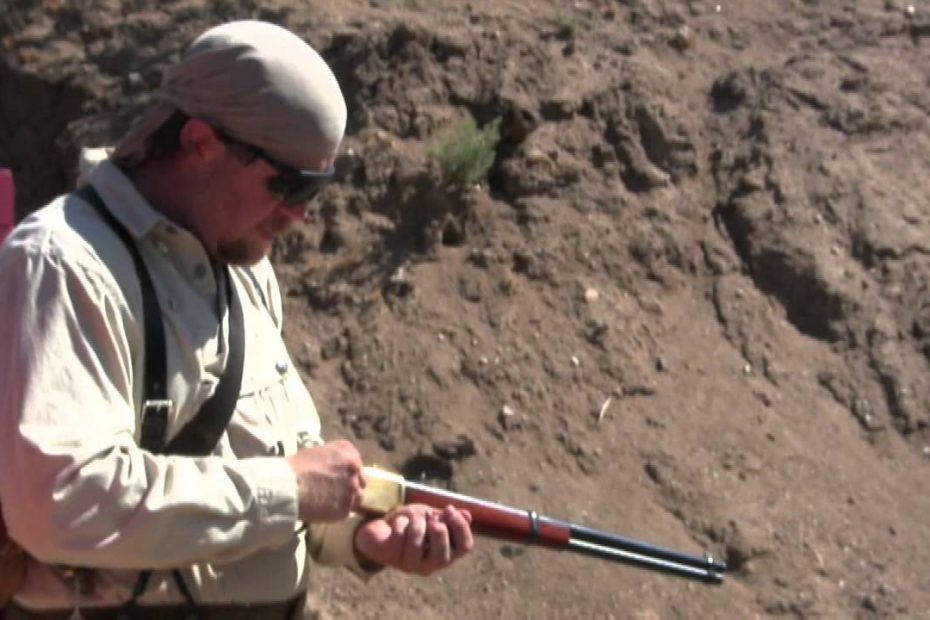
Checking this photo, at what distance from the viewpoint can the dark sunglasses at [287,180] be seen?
315cm

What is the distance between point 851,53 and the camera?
7715mm

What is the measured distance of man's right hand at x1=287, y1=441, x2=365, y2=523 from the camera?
307cm

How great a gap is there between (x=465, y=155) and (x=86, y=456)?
388 cm

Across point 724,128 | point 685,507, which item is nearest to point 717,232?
point 724,128

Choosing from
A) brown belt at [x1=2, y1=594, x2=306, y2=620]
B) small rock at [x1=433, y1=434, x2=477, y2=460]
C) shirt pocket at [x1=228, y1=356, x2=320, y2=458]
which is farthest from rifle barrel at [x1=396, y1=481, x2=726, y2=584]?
small rock at [x1=433, y1=434, x2=477, y2=460]

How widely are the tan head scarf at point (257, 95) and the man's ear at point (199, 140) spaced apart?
0.6 inches

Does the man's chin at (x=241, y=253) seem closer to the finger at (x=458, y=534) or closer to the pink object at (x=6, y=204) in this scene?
the finger at (x=458, y=534)

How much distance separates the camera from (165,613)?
3186mm

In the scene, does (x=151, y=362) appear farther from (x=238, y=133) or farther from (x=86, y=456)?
(x=238, y=133)

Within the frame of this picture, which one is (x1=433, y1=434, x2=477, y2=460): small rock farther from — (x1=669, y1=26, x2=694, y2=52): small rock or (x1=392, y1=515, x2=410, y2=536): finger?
(x1=392, y1=515, x2=410, y2=536): finger

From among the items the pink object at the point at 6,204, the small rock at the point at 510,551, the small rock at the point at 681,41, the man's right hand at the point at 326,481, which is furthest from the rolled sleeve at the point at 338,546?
the small rock at the point at 681,41

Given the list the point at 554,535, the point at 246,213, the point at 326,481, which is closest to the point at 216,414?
the point at 326,481

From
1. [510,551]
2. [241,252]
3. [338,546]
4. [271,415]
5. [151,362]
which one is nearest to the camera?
[151,362]

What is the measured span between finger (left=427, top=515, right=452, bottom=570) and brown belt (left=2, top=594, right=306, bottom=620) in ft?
0.97
